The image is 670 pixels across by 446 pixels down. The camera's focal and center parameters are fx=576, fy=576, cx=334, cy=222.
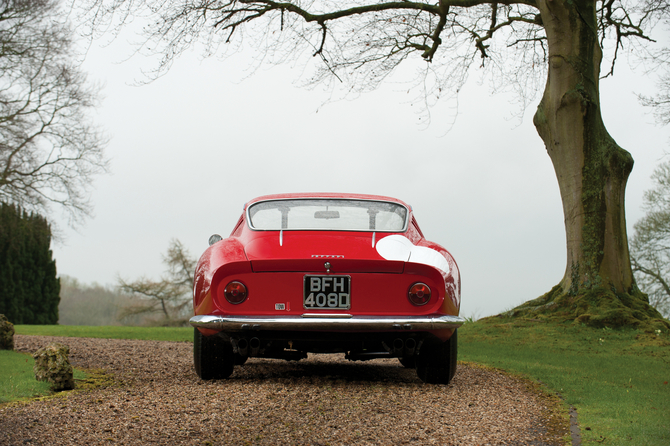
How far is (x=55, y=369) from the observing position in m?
4.96

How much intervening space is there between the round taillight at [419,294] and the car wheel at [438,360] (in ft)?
1.86

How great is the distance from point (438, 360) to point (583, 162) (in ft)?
25.4

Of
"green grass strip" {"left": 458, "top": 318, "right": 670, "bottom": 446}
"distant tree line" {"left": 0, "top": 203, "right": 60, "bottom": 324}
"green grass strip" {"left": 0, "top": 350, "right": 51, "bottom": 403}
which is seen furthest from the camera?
"distant tree line" {"left": 0, "top": 203, "right": 60, "bottom": 324}

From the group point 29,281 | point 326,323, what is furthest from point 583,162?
point 29,281

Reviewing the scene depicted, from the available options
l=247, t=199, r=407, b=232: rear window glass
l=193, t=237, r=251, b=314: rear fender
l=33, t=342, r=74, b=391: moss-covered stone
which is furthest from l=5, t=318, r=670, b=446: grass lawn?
l=247, t=199, r=407, b=232: rear window glass

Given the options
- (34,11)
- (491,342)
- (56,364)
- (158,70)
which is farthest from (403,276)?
(34,11)

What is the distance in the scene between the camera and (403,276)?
4.45m

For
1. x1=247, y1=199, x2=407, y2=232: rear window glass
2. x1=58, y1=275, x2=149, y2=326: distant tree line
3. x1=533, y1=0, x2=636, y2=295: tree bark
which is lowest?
x1=58, y1=275, x2=149, y2=326: distant tree line

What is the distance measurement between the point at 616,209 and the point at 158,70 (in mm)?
10036

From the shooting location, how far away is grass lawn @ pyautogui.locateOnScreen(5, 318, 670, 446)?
4.04 metres

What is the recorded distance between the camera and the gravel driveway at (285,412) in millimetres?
3432

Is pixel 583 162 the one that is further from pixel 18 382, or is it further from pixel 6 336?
pixel 6 336

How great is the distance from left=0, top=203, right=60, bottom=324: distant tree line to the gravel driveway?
91.1 ft

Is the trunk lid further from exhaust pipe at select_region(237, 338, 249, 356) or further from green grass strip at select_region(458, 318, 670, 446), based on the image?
green grass strip at select_region(458, 318, 670, 446)
